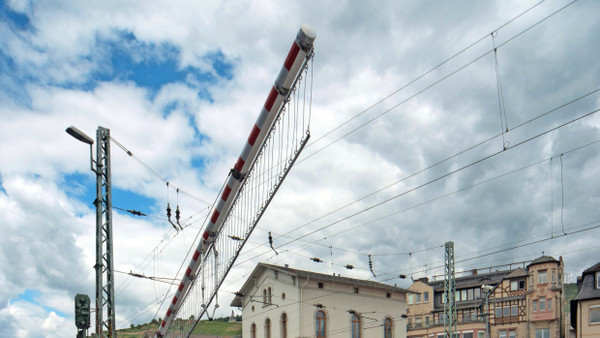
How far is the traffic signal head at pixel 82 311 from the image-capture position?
45.9ft

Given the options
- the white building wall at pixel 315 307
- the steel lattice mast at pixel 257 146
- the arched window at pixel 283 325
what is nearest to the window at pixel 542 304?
the white building wall at pixel 315 307

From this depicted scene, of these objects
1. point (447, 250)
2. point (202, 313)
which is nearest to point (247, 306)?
point (202, 313)

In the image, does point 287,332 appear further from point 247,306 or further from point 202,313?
point 202,313

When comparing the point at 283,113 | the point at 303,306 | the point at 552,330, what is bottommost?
the point at 552,330

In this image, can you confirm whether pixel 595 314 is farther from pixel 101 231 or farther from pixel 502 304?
pixel 101 231

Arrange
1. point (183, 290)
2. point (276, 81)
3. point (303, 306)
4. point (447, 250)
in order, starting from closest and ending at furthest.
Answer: point (276, 81) → point (447, 250) → point (183, 290) → point (303, 306)

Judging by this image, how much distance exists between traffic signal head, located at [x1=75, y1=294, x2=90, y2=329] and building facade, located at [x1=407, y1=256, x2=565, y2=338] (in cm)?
3866

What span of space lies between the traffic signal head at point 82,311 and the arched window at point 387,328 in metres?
33.3

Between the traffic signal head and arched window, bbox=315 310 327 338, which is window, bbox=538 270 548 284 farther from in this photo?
the traffic signal head

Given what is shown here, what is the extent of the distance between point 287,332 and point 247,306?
785 centimetres

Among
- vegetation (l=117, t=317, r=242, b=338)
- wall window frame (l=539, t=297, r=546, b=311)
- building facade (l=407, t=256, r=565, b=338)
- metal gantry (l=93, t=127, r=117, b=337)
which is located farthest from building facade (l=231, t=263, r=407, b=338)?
vegetation (l=117, t=317, r=242, b=338)

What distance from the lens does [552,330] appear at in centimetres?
4866

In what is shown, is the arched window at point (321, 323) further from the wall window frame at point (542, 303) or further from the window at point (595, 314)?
the wall window frame at point (542, 303)

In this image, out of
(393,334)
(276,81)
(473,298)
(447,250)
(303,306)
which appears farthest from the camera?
(473,298)
